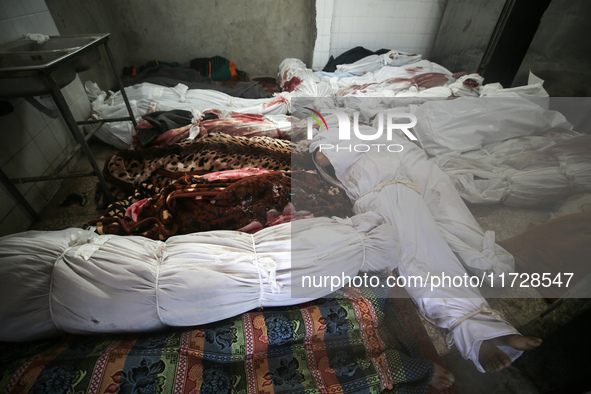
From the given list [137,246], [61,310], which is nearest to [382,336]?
[137,246]

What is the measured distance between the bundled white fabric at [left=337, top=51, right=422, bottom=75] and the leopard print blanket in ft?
6.57

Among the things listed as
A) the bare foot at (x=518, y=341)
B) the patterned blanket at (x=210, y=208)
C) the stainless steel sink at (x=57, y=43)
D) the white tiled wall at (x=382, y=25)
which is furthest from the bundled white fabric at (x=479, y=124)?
the stainless steel sink at (x=57, y=43)

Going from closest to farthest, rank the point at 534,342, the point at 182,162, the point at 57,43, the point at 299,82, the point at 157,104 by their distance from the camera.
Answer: the point at 534,342
the point at 182,162
the point at 57,43
the point at 157,104
the point at 299,82

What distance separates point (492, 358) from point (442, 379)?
174mm

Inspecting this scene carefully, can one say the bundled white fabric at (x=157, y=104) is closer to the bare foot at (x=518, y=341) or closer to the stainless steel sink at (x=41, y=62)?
the stainless steel sink at (x=41, y=62)

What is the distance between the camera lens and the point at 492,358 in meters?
0.85

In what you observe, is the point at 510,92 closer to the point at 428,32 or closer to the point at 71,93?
the point at 428,32

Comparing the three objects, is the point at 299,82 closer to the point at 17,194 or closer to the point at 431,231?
the point at 431,231

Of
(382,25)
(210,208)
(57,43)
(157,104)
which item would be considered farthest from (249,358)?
(382,25)

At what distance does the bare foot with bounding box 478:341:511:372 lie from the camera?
0.83m

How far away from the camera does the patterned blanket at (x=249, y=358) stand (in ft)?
2.39

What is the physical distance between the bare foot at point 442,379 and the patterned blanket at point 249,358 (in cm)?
4

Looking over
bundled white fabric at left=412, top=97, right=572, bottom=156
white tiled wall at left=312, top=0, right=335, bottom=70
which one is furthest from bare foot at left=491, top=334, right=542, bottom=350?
white tiled wall at left=312, top=0, right=335, bottom=70

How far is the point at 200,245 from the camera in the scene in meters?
0.98
